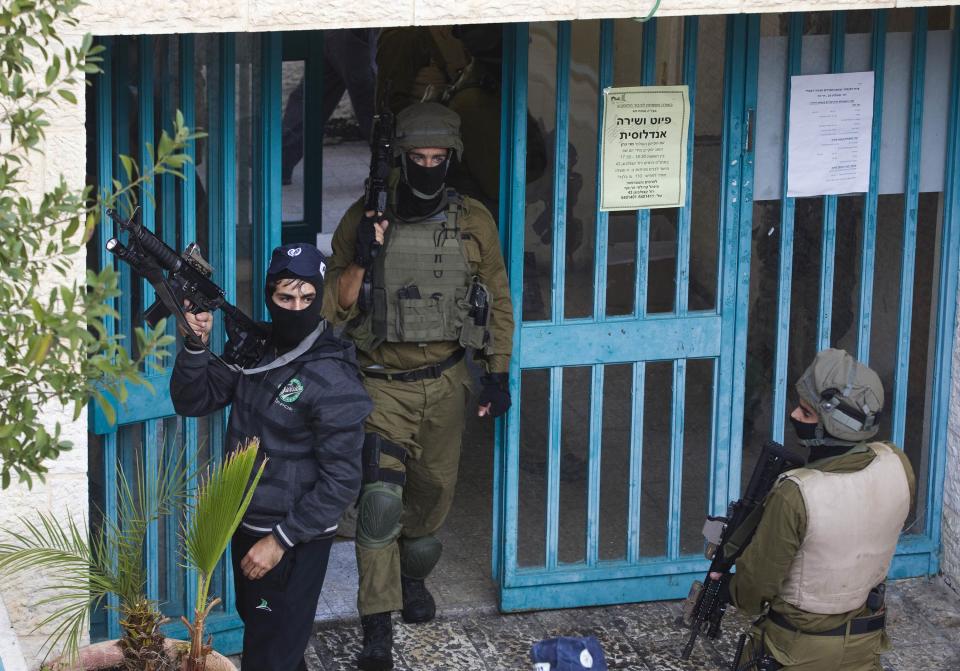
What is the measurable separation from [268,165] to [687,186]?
1.56 meters

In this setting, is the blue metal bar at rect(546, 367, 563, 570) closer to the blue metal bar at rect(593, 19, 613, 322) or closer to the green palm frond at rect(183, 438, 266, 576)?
the blue metal bar at rect(593, 19, 613, 322)

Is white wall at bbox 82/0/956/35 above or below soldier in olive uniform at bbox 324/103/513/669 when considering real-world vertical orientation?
above

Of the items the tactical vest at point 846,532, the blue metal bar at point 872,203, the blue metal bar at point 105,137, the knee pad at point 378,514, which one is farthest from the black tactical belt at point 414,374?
the blue metal bar at point 872,203

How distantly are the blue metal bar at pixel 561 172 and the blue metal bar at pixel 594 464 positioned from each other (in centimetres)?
29

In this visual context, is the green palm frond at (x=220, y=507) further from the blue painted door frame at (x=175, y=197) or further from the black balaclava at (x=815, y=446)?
the black balaclava at (x=815, y=446)

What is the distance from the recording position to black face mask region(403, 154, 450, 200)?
5254 millimetres

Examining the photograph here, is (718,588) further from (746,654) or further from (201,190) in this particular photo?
(201,190)

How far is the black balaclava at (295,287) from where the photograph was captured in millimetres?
4449

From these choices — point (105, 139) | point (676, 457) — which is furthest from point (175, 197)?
point (676, 457)

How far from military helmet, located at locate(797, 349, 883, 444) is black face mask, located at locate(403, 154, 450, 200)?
4.89 feet

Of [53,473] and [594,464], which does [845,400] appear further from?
[53,473]

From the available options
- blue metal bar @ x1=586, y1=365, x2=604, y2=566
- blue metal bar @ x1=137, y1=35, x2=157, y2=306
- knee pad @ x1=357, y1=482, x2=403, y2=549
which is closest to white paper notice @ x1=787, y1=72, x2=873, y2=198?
blue metal bar @ x1=586, y1=365, x2=604, y2=566

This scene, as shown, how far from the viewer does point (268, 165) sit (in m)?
5.09

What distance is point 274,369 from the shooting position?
4.50m
